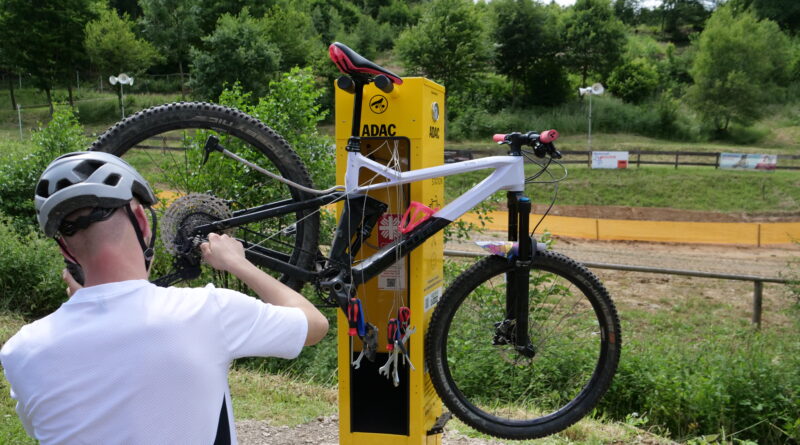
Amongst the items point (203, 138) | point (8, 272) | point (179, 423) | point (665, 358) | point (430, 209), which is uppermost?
point (203, 138)

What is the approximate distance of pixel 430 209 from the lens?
3453 millimetres

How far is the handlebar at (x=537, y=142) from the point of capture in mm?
3422

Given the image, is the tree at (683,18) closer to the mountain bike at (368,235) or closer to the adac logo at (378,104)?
the mountain bike at (368,235)

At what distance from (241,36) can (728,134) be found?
29.0 meters

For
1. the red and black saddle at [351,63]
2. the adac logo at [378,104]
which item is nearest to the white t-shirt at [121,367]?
the red and black saddle at [351,63]

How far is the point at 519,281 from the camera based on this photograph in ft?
11.5

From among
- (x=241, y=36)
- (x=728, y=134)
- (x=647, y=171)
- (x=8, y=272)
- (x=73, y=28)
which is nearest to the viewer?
(x=8, y=272)

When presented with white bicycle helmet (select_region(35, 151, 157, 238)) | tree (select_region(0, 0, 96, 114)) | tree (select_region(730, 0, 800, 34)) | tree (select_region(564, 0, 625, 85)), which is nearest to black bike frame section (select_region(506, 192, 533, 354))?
white bicycle helmet (select_region(35, 151, 157, 238))

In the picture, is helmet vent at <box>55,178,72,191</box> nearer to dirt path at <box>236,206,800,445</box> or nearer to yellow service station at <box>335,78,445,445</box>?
yellow service station at <box>335,78,445,445</box>

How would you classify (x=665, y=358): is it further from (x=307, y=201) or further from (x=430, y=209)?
(x=307, y=201)

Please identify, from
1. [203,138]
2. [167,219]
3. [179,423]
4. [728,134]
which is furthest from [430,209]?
[728,134]

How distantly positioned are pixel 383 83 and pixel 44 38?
147 ft

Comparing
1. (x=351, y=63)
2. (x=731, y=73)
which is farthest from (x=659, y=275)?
(x=731, y=73)

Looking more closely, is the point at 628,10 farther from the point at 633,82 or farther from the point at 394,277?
the point at 394,277
